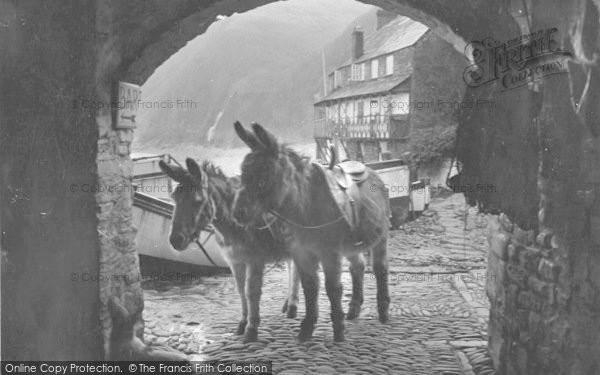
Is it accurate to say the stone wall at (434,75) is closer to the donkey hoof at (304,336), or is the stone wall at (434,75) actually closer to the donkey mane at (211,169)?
the donkey mane at (211,169)

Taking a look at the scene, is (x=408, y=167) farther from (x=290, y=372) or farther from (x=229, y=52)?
(x=290, y=372)

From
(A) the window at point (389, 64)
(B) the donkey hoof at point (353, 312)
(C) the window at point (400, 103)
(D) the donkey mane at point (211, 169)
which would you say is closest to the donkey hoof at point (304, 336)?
(B) the donkey hoof at point (353, 312)

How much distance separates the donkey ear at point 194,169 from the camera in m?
5.23

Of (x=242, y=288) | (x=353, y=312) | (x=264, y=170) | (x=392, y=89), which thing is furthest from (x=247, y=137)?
(x=392, y=89)

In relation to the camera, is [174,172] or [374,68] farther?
[374,68]

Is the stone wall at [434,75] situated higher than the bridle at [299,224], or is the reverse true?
the stone wall at [434,75]

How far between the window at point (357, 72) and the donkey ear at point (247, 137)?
9948mm

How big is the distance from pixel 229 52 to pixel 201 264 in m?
3.21

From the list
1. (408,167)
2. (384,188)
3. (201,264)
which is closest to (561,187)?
(384,188)

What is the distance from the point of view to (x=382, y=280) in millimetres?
5859

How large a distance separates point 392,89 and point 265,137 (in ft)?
30.8

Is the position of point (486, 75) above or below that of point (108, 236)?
above

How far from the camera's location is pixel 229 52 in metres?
8.14

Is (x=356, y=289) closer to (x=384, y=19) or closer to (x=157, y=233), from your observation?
(x=157, y=233)
